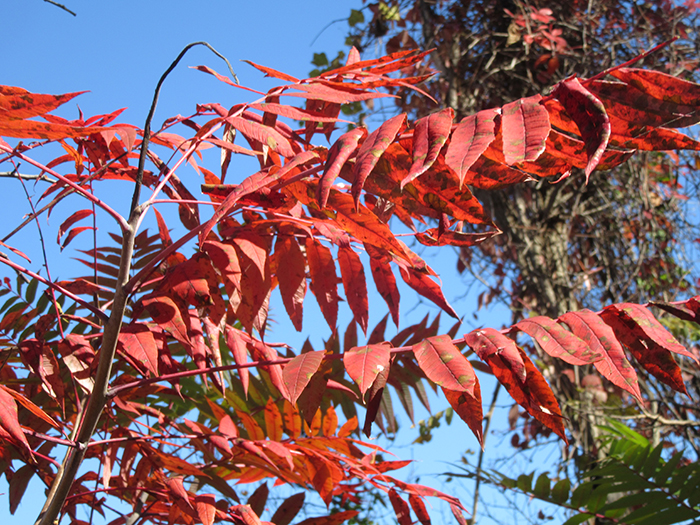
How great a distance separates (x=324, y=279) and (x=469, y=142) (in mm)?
315

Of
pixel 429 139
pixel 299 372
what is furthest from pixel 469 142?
pixel 299 372

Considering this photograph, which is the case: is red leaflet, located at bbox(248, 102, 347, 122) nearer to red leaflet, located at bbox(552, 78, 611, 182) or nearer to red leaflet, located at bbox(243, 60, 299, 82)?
red leaflet, located at bbox(243, 60, 299, 82)

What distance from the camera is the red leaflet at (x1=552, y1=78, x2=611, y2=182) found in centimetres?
48

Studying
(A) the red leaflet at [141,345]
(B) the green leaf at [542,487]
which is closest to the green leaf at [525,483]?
(B) the green leaf at [542,487]

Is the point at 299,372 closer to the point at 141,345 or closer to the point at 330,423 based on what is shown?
the point at 141,345

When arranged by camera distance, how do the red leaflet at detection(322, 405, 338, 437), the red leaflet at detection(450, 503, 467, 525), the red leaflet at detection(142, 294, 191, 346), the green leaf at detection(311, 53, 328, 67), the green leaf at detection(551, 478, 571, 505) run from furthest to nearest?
the green leaf at detection(311, 53, 328, 67) < the green leaf at detection(551, 478, 571, 505) < the red leaflet at detection(322, 405, 338, 437) < the red leaflet at detection(450, 503, 467, 525) < the red leaflet at detection(142, 294, 191, 346)

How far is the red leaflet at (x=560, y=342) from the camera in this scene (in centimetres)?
56

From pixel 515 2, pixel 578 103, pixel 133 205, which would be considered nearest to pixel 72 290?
pixel 133 205

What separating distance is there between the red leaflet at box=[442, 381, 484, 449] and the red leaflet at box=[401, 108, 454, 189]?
0.76 feet

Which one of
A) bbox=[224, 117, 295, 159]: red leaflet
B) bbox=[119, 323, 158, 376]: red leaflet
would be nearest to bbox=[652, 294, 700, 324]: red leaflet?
bbox=[224, 117, 295, 159]: red leaflet

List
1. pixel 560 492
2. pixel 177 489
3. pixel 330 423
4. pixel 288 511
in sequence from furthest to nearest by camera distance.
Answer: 1. pixel 560 492
2. pixel 330 423
3. pixel 288 511
4. pixel 177 489

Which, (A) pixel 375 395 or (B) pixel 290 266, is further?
(B) pixel 290 266

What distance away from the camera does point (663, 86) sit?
53 centimetres

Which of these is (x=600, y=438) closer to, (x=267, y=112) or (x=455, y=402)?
(x=455, y=402)
